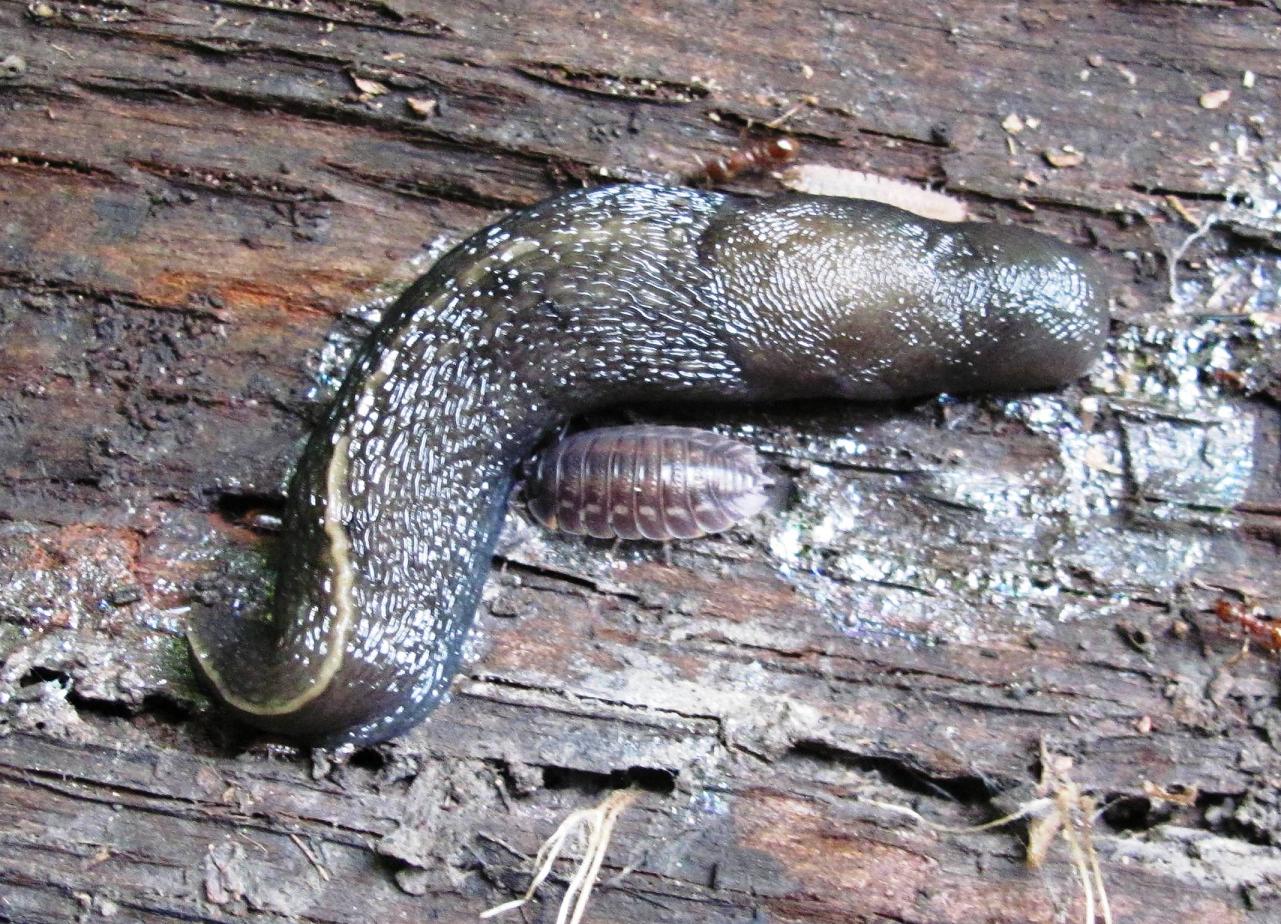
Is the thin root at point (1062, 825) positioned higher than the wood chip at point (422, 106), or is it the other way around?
the wood chip at point (422, 106)

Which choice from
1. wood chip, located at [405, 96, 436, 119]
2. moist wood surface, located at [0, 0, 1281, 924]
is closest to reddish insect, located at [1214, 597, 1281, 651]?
moist wood surface, located at [0, 0, 1281, 924]

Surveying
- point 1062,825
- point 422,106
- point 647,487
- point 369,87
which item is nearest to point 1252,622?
point 1062,825

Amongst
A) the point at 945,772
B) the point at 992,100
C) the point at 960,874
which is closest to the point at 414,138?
the point at 992,100

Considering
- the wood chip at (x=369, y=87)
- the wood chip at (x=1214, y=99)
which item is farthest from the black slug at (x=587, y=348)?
the wood chip at (x=1214, y=99)

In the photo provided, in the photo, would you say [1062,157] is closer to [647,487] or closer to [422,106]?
[647,487]

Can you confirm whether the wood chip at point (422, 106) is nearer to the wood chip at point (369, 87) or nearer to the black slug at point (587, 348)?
the wood chip at point (369, 87)

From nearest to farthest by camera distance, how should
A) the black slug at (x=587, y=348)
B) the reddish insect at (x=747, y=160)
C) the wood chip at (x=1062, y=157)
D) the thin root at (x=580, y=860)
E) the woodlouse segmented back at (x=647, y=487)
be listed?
the thin root at (x=580, y=860), the black slug at (x=587, y=348), the woodlouse segmented back at (x=647, y=487), the reddish insect at (x=747, y=160), the wood chip at (x=1062, y=157)

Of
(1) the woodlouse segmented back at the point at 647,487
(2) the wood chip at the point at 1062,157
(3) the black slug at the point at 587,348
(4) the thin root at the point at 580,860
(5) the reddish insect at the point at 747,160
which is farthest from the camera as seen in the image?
(2) the wood chip at the point at 1062,157
